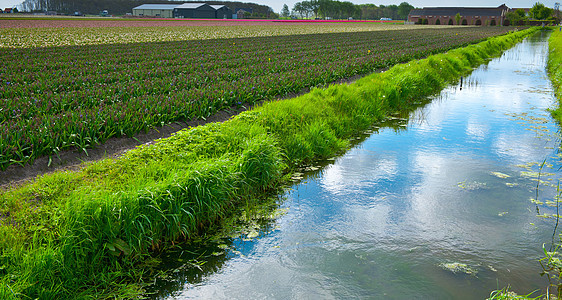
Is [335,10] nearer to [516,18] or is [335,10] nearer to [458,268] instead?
[516,18]

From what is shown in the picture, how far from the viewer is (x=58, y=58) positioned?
18328 mm

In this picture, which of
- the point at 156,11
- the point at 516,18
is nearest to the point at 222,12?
the point at 156,11

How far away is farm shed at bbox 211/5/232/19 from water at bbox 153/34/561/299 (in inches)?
4562

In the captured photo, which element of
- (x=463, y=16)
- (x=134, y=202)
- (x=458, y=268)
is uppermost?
(x=463, y=16)

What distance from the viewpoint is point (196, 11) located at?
115 m

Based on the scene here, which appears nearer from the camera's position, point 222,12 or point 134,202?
point 134,202

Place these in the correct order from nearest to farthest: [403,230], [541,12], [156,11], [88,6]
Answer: [403,230], [541,12], [156,11], [88,6]

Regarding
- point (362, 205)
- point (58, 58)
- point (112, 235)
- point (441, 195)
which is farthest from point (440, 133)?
point (58, 58)

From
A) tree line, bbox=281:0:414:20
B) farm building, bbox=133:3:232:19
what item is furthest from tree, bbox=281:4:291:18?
farm building, bbox=133:3:232:19

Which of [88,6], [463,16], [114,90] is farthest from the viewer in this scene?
[88,6]

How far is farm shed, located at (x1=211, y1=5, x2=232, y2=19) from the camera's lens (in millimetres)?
117375

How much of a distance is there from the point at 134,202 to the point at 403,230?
10.5 ft

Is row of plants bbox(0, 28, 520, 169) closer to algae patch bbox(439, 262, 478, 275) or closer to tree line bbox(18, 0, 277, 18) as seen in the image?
algae patch bbox(439, 262, 478, 275)

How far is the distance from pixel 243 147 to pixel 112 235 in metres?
2.92
